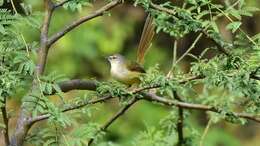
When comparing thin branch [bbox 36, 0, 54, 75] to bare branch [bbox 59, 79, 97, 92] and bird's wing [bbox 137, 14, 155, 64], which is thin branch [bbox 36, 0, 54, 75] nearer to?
bare branch [bbox 59, 79, 97, 92]

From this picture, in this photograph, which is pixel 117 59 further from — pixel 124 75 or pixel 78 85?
pixel 78 85

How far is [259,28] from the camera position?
515 cm

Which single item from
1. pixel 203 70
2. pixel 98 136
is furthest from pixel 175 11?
pixel 98 136

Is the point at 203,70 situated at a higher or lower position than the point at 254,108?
higher

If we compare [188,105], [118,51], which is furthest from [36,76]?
[118,51]

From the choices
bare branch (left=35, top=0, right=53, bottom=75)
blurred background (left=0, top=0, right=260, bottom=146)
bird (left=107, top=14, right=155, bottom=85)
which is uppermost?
bare branch (left=35, top=0, right=53, bottom=75)

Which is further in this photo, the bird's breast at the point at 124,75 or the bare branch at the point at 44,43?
the bird's breast at the point at 124,75

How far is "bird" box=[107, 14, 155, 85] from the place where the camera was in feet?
7.36

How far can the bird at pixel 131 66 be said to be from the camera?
7.36ft

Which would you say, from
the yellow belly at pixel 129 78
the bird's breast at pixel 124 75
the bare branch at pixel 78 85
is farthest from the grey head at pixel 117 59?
the bare branch at pixel 78 85

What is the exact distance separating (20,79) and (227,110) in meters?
0.66

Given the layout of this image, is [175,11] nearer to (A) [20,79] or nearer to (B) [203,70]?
(B) [203,70]

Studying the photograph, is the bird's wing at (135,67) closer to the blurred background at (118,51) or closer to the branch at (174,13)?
the branch at (174,13)

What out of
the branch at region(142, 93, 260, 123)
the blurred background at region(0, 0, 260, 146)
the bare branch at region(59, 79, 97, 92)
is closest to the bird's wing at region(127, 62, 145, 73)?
the branch at region(142, 93, 260, 123)
